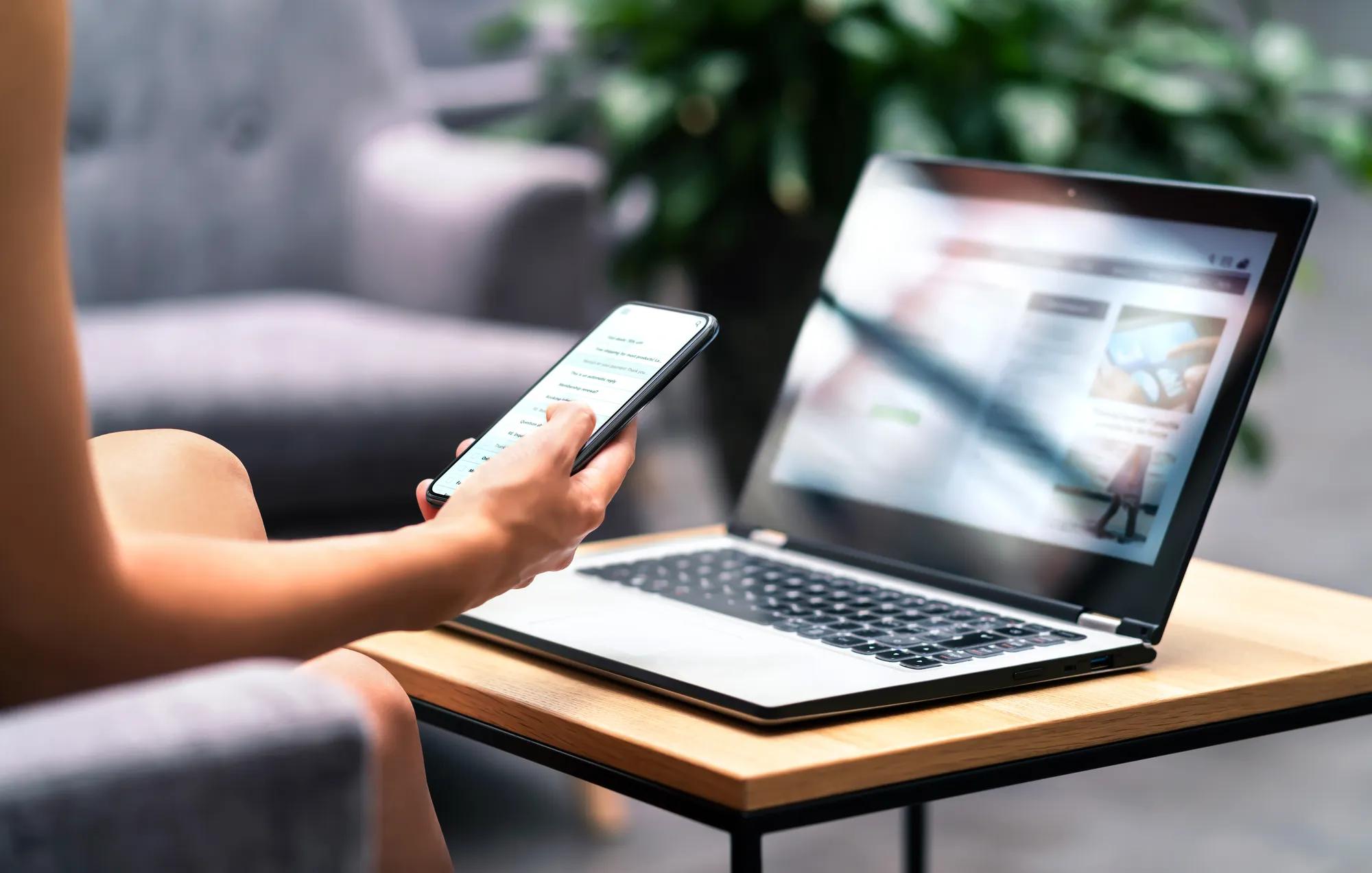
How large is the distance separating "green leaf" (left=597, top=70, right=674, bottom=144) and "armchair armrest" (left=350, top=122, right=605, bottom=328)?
0.28 meters

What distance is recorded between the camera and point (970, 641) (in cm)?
76

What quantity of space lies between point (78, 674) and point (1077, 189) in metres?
0.62

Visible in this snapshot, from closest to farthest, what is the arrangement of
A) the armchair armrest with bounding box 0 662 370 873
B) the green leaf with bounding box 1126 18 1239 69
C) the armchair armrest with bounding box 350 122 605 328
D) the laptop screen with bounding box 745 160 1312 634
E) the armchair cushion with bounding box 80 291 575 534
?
the armchair armrest with bounding box 0 662 370 873 < the laptop screen with bounding box 745 160 1312 634 < the armchair cushion with bounding box 80 291 575 534 < the armchair armrest with bounding box 350 122 605 328 < the green leaf with bounding box 1126 18 1239 69

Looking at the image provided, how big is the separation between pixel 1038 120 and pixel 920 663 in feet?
5.76

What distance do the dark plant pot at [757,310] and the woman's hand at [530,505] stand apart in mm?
1755

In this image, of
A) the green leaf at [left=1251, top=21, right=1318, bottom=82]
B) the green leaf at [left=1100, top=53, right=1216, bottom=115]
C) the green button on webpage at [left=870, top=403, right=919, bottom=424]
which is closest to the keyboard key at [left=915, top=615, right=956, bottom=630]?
the green button on webpage at [left=870, top=403, right=919, bottom=424]

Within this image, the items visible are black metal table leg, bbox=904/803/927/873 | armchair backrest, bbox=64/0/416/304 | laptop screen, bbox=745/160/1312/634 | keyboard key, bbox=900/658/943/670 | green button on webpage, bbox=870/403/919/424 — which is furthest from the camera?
armchair backrest, bbox=64/0/416/304

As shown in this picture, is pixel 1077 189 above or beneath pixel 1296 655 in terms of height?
above

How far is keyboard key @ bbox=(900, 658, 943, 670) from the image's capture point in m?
0.71

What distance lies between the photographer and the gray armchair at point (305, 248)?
166cm

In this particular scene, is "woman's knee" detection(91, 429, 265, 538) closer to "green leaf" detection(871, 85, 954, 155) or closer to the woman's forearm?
the woman's forearm

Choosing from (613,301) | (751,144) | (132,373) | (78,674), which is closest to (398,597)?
(78,674)

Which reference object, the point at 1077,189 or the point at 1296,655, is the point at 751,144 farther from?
the point at 1296,655

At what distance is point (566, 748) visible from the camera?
682 mm
